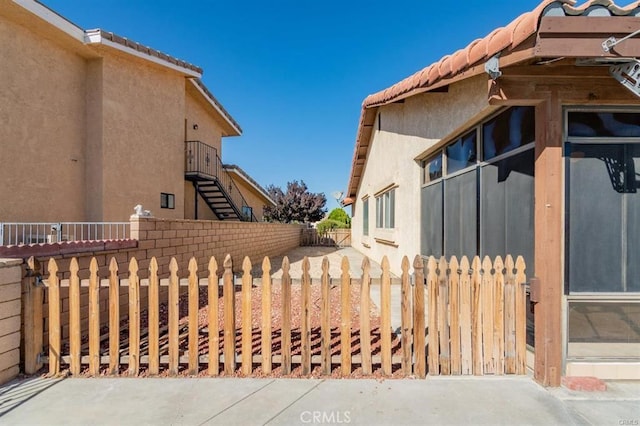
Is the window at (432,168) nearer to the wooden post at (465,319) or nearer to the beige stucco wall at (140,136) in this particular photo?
the wooden post at (465,319)

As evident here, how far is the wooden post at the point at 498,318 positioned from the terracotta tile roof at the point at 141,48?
12042mm

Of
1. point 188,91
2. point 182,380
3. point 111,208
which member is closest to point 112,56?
point 188,91

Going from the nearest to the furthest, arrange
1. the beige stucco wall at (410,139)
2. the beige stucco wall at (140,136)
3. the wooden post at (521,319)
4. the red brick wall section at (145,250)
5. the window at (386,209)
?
the wooden post at (521,319)
the red brick wall section at (145,250)
the beige stucco wall at (410,139)
the window at (386,209)
the beige stucco wall at (140,136)

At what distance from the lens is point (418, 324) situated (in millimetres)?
3361

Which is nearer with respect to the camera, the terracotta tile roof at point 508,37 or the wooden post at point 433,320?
the terracotta tile roof at point 508,37

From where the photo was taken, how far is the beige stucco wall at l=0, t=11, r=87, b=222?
7.78m

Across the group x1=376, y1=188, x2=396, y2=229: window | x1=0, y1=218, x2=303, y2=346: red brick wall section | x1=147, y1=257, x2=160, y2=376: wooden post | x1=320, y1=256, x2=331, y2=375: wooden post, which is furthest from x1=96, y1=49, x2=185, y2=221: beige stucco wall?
x1=320, y1=256, x2=331, y2=375: wooden post

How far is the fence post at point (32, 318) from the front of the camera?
338 cm

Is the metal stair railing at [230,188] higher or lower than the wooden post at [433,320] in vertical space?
higher

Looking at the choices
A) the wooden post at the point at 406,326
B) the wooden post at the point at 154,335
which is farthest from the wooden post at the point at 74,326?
the wooden post at the point at 406,326

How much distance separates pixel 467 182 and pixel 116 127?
1067cm

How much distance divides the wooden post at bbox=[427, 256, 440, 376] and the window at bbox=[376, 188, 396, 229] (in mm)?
5558

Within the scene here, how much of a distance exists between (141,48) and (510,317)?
12681 mm

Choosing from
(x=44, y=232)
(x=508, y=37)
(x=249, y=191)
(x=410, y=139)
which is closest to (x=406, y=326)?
(x=508, y=37)
